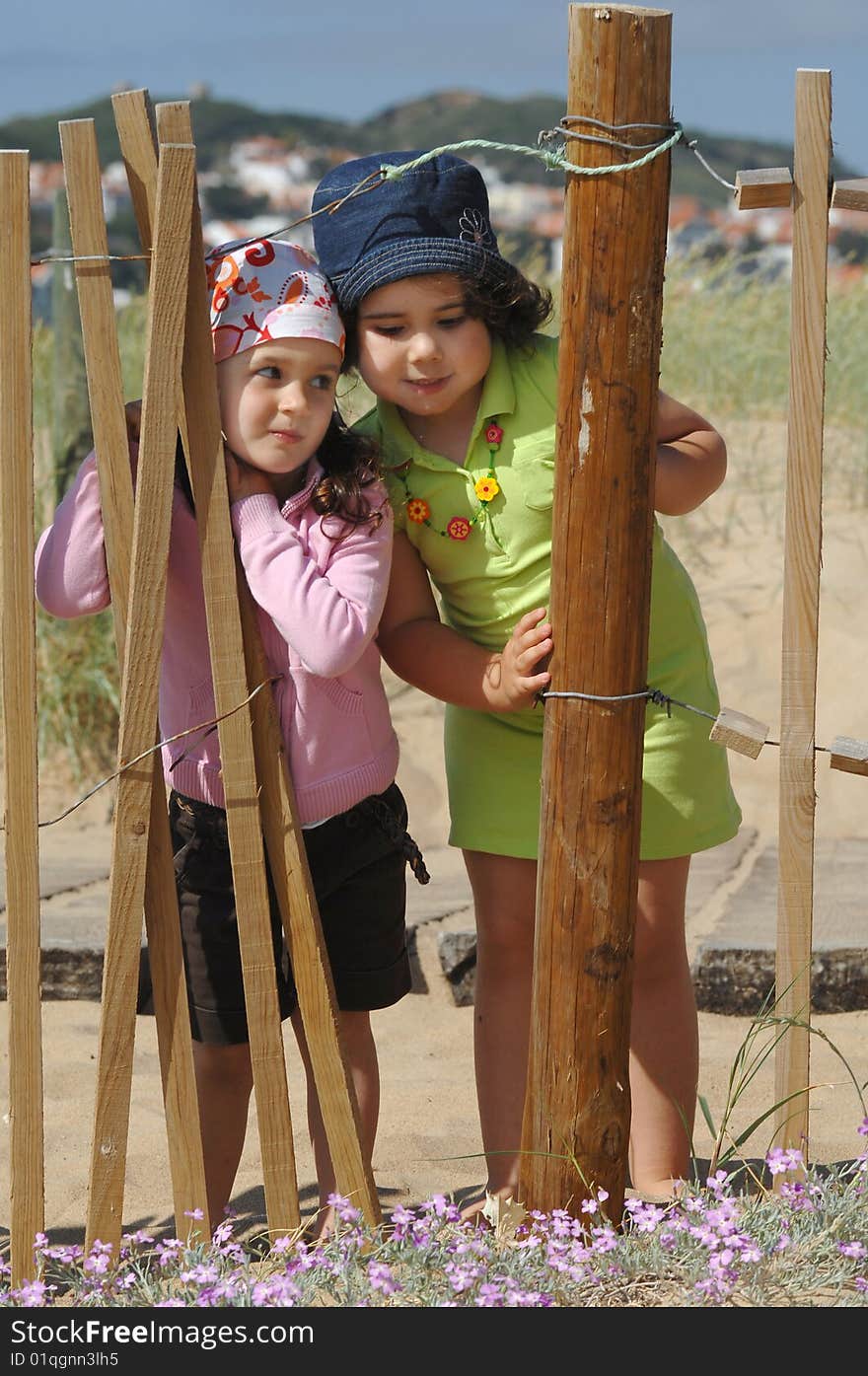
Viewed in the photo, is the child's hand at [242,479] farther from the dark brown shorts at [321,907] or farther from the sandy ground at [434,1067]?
the sandy ground at [434,1067]

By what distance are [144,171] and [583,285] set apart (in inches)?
26.0

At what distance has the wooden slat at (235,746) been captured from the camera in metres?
2.18

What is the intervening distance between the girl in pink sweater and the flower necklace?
0.47 feet

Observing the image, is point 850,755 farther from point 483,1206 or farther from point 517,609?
point 483,1206

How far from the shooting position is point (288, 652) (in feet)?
7.77

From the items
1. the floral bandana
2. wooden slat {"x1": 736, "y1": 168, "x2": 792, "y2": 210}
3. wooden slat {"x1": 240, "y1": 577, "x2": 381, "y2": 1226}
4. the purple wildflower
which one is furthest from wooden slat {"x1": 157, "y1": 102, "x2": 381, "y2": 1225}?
wooden slat {"x1": 736, "y1": 168, "x2": 792, "y2": 210}

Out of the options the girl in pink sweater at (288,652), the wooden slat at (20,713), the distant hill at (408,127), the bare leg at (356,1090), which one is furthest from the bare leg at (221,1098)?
the distant hill at (408,127)

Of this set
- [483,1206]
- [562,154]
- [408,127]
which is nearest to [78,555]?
[562,154]

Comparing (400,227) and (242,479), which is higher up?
(400,227)

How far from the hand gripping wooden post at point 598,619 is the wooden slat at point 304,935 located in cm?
29

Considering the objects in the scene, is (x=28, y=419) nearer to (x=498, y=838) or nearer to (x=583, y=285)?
(x=583, y=285)

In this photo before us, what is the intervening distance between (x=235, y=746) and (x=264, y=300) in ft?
2.25

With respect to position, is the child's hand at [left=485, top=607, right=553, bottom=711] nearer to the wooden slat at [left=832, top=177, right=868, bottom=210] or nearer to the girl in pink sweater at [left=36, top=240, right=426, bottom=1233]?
the girl in pink sweater at [left=36, top=240, right=426, bottom=1233]
